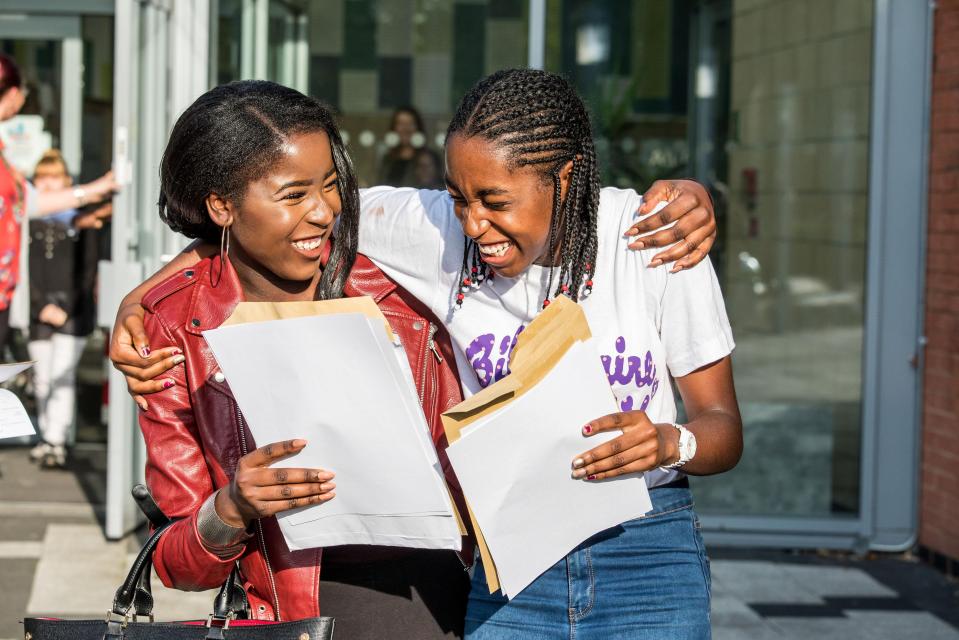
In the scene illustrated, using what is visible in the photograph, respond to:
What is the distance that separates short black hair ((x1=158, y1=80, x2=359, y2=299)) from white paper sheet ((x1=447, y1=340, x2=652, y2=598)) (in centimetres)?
51

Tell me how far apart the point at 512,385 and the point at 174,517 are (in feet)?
2.22

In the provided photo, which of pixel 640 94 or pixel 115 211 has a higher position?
pixel 640 94

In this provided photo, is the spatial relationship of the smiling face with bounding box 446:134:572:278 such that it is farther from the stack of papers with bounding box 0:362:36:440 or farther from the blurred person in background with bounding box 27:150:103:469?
the blurred person in background with bounding box 27:150:103:469

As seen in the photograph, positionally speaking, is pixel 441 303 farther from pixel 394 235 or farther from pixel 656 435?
pixel 656 435

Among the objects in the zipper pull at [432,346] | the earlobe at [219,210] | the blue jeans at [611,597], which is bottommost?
the blue jeans at [611,597]

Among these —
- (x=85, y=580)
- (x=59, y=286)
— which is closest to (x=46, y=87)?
(x=59, y=286)

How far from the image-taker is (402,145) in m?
6.14

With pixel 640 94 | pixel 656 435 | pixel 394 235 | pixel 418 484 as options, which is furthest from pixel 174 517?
pixel 640 94

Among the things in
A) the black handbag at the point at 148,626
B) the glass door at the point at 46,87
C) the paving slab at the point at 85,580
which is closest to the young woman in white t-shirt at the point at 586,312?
the black handbag at the point at 148,626

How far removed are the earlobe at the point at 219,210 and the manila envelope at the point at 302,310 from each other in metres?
0.40

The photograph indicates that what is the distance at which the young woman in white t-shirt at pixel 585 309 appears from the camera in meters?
2.05

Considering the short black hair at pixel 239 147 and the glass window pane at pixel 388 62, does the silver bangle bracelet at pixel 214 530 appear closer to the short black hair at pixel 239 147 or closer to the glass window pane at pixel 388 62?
the short black hair at pixel 239 147

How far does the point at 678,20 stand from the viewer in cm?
591

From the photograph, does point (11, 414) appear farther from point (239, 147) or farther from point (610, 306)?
point (610, 306)
